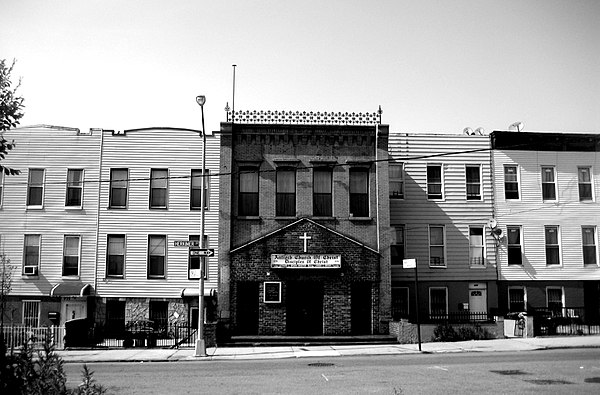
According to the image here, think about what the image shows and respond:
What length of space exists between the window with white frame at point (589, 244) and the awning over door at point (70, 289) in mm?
26570

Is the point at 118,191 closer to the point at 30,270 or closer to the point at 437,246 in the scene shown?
the point at 30,270

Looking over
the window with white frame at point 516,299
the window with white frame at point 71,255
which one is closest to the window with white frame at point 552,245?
the window with white frame at point 516,299

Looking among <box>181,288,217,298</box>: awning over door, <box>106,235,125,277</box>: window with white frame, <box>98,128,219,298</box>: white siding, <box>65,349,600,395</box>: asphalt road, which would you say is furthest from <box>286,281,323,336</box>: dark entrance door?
<box>106,235,125,277</box>: window with white frame

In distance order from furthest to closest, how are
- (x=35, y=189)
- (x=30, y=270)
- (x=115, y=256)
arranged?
1. (x=35, y=189)
2. (x=115, y=256)
3. (x=30, y=270)

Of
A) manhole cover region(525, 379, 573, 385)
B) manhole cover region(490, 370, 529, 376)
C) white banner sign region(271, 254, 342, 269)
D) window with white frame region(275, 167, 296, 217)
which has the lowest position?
manhole cover region(490, 370, 529, 376)

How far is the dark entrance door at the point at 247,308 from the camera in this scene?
2783 centimetres

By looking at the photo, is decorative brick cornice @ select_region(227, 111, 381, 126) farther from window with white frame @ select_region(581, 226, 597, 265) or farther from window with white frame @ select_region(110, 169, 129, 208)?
window with white frame @ select_region(581, 226, 597, 265)


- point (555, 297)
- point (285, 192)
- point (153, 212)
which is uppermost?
point (285, 192)

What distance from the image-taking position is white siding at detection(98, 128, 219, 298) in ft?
105

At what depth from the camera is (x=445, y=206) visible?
33.3 m

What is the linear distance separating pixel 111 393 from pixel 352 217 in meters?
16.9

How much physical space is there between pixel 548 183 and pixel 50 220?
88.9ft

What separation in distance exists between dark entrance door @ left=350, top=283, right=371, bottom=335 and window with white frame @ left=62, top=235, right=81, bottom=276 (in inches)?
580

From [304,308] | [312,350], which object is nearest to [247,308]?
[304,308]
